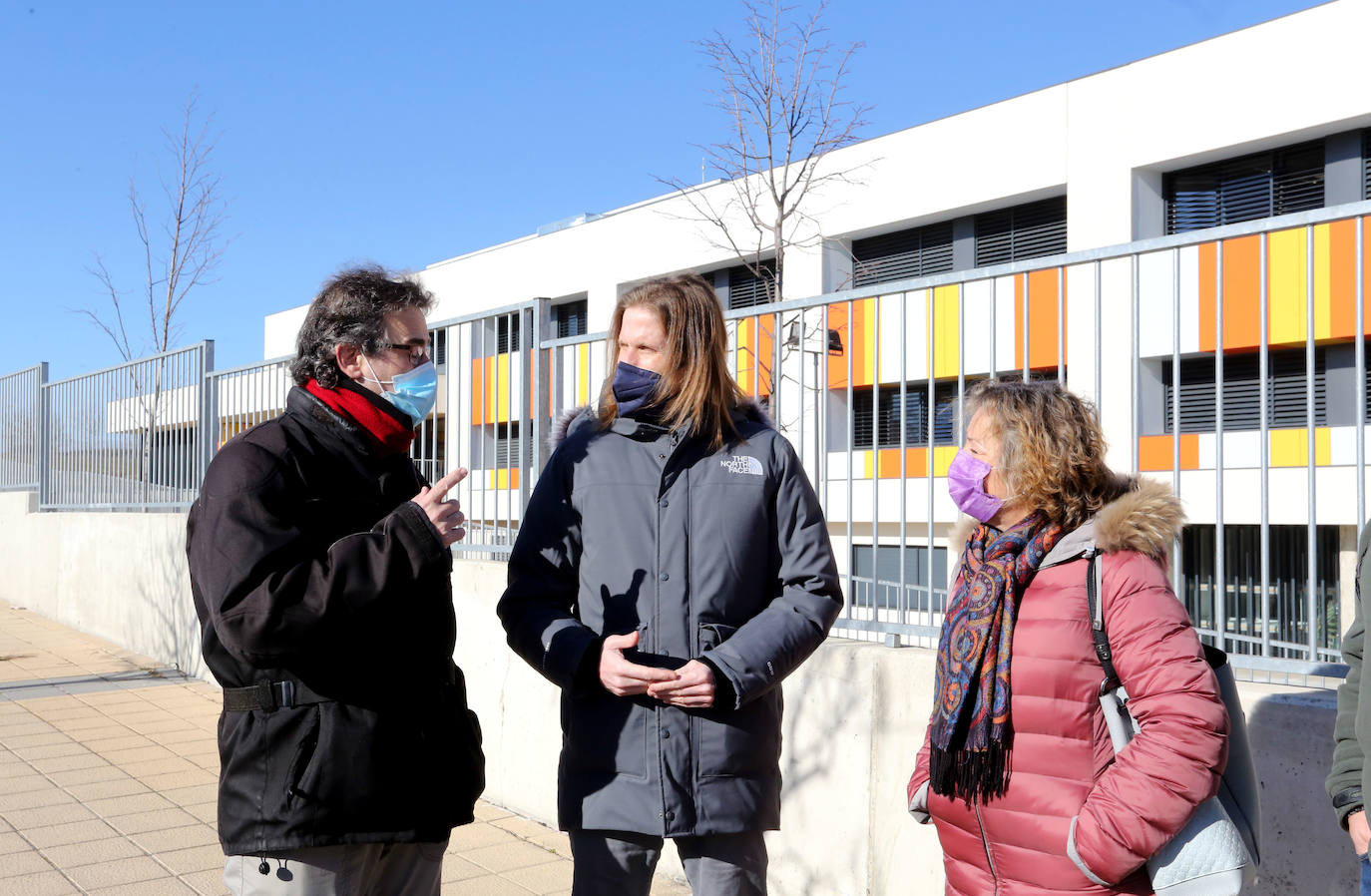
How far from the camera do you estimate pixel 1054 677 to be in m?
2.36

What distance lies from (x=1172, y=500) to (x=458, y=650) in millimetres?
4595

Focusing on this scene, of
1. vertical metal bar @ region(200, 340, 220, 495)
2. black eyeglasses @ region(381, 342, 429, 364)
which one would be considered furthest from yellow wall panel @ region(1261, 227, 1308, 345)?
vertical metal bar @ region(200, 340, 220, 495)

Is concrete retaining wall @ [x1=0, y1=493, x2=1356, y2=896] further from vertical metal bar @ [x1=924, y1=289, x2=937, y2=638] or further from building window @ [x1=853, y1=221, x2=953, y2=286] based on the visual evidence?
building window @ [x1=853, y1=221, x2=953, y2=286]

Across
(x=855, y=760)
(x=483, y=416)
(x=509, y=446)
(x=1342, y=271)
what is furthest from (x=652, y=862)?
(x=483, y=416)

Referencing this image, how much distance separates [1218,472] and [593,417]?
1892mm

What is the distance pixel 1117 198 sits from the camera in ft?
62.7

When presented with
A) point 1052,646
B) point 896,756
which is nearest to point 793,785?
point 896,756

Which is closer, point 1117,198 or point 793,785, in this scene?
point 793,785

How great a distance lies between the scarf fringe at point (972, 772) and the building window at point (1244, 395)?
4.32 ft

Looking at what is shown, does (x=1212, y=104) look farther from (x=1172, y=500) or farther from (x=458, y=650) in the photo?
(x=1172, y=500)

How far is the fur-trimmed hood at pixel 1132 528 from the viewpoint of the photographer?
2336mm

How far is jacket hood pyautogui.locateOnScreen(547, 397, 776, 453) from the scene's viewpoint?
2.89 meters

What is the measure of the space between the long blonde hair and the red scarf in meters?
0.54

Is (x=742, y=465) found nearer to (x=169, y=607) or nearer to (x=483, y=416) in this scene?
(x=483, y=416)
